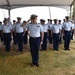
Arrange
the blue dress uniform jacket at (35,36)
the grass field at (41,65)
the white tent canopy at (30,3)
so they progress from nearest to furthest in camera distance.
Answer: the grass field at (41,65), the blue dress uniform jacket at (35,36), the white tent canopy at (30,3)

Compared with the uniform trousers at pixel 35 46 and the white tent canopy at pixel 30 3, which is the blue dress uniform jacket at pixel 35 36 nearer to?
the uniform trousers at pixel 35 46

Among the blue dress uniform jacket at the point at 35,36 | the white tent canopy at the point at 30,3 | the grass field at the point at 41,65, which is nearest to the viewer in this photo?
the grass field at the point at 41,65

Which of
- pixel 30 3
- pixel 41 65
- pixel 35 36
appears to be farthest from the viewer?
pixel 30 3

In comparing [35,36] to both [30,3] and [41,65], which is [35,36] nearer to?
[41,65]

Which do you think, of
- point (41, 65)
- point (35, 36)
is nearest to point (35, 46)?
point (35, 36)

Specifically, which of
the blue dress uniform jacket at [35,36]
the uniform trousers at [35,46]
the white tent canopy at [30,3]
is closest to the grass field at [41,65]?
the uniform trousers at [35,46]

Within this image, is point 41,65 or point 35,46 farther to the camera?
point 41,65

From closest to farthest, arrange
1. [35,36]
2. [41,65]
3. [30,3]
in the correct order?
1. [35,36]
2. [41,65]
3. [30,3]

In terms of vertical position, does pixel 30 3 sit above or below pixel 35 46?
above

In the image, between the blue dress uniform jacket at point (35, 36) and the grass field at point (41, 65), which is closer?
the grass field at point (41, 65)

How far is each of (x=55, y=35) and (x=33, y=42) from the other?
136 inches

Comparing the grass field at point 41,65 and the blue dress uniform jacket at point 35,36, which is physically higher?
the blue dress uniform jacket at point 35,36

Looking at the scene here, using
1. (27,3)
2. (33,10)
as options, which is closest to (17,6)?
(27,3)

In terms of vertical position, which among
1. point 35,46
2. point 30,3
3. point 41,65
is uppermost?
point 30,3
